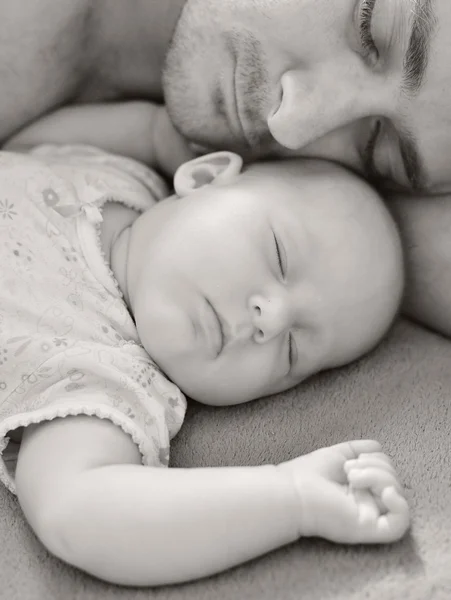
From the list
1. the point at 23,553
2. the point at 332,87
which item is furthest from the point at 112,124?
the point at 23,553

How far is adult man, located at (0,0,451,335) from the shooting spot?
3.56 feet

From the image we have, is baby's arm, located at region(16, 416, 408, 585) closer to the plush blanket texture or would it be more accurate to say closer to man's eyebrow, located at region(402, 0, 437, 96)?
the plush blanket texture

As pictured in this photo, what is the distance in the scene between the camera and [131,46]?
1451 millimetres

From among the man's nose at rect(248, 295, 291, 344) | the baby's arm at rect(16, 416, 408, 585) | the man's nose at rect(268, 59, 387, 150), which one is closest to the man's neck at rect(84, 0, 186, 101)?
the man's nose at rect(268, 59, 387, 150)

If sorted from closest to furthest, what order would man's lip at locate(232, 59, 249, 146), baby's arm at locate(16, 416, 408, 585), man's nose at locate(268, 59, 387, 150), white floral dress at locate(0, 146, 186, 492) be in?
baby's arm at locate(16, 416, 408, 585), white floral dress at locate(0, 146, 186, 492), man's nose at locate(268, 59, 387, 150), man's lip at locate(232, 59, 249, 146)

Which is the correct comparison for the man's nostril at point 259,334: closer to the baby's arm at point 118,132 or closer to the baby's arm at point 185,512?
the baby's arm at point 185,512

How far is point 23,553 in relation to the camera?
89 cm

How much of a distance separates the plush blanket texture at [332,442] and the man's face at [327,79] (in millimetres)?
346

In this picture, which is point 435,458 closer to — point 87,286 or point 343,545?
point 343,545

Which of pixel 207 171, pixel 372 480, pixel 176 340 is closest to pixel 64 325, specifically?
pixel 176 340

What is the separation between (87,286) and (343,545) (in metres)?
0.57

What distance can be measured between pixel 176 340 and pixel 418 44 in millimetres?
572

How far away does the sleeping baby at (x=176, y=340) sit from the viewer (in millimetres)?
839

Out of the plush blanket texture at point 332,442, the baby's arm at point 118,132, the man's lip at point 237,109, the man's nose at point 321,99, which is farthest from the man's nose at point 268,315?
the baby's arm at point 118,132
